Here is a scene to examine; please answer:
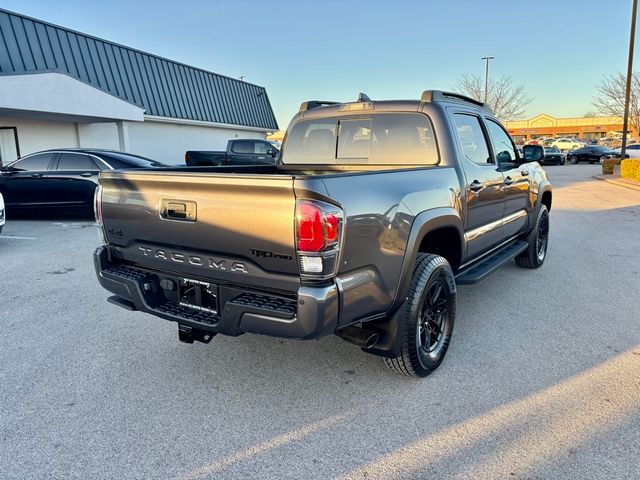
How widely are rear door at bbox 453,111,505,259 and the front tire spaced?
2.18 ft

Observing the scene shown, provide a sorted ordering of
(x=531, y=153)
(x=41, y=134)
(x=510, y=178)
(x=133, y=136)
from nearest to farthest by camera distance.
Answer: (x=510, y=178), (x=531, y=153), (x=41, y=134), (x=133, y=136)

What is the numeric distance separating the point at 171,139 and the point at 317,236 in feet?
69.0

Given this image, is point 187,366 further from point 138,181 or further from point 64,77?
point 64,77

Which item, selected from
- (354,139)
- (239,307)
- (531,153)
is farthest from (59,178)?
(531,153)

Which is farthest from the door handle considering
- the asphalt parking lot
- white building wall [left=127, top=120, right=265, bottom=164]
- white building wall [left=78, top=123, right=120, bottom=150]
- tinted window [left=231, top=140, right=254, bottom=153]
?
white building wall [left=127, top=120, right=265, bottom=164]

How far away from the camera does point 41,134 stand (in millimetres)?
16203

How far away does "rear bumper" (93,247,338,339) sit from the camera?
2426 millimetres

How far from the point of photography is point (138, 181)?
3051mm

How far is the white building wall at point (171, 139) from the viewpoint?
19.7 m

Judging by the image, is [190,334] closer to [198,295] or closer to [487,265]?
[198,295]

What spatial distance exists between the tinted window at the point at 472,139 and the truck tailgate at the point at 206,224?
7.33 ft

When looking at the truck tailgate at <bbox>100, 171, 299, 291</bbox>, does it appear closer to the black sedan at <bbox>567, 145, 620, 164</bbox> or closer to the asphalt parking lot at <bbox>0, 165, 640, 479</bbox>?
the asphalt parking lot at <bbox>0, 165, 640, 479</bbox>

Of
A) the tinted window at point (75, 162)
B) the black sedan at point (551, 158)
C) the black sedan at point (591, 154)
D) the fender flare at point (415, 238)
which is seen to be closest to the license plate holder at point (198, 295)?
the fender flare at point (415, 238)

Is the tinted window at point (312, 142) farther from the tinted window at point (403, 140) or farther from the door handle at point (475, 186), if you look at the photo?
the door handle at point (475, 186)
